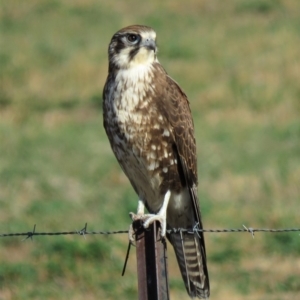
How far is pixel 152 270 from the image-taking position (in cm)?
404

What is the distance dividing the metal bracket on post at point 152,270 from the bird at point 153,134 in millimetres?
1074

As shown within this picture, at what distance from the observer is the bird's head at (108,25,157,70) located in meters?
5.51

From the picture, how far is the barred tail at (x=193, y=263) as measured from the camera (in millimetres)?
5152

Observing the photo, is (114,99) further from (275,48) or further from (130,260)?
(275,48)

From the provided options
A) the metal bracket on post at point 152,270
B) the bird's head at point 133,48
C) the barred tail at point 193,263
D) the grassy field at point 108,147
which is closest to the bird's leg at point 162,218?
the barred tail at point 193,263

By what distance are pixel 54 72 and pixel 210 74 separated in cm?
266

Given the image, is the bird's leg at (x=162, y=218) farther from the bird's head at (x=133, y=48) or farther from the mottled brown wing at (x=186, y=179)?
the bird's head at (x=133, y=48)

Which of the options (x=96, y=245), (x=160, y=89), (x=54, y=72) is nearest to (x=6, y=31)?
(x=54, y=72)

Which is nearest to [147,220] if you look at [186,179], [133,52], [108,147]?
[186,179]

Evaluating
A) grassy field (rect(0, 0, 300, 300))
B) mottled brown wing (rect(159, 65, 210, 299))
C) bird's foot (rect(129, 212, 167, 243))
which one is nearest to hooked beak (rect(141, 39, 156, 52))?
mottled brown wing (rect(159, 65, 210, 299))

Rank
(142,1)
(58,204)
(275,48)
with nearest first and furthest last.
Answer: (58,204), (275,48), (142,1)

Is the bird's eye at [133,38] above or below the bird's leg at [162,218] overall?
above

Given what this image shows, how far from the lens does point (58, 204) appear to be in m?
9.82

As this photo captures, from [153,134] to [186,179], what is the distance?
415mm
